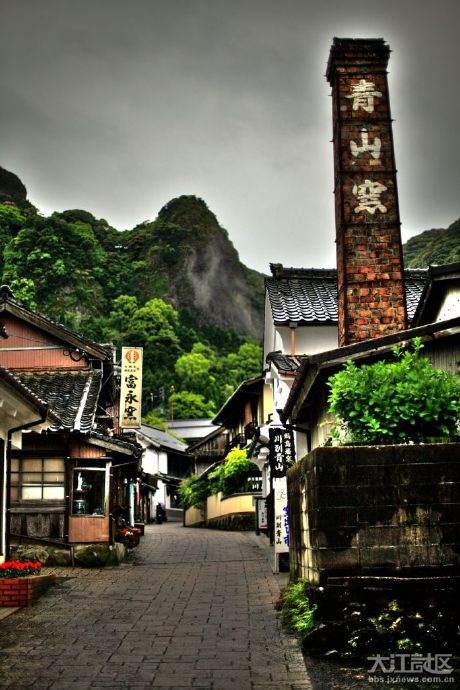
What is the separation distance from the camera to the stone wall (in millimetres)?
8078

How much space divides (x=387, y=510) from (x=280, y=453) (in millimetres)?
9749

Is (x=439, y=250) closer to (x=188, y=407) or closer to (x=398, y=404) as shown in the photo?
(x=398, y=404)

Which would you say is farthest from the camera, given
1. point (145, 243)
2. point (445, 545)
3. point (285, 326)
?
point (145, 243)

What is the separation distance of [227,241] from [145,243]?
51.6 feet

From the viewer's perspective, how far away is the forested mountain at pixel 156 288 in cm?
8738

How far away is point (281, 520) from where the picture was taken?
55.3 ft

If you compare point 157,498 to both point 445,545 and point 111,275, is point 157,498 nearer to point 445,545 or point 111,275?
point 445,545

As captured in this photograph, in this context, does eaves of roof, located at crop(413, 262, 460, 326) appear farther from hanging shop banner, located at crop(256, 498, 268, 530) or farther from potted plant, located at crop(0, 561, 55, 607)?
hanging shop banner, located at crop(256, 498, 268, 530)

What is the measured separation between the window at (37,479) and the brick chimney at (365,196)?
984cm

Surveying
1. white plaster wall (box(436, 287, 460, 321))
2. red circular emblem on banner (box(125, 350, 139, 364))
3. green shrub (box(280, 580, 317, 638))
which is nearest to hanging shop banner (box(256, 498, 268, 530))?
red circular emblem on banner (box(125, 350, 139, 364))

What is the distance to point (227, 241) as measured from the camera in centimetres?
13088

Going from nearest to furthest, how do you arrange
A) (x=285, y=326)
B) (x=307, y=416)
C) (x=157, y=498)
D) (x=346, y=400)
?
1. (x=346, y=400)
2. (x=307, y=416)
3. (x=285, y=326)
4. (x=157, y=498)

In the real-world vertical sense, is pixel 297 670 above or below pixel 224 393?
below

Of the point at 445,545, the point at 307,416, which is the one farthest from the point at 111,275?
the point at 445,545
